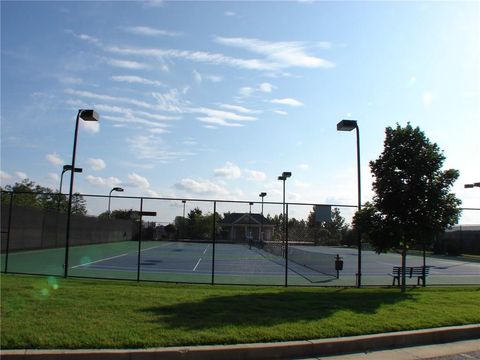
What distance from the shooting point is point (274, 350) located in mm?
6789

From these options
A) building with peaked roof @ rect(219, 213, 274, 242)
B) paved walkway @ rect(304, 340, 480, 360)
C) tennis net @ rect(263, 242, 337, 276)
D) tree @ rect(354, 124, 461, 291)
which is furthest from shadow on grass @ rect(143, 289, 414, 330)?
building with peaked roof @ rect(219, 213, 274, 242)

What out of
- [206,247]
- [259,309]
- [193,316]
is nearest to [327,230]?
[259,309]

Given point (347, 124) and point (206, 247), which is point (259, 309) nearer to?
point (347, 124)

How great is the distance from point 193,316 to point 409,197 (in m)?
8.62

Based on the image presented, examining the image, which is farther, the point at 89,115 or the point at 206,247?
the point at 206,247

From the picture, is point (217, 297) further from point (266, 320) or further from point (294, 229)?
point (294, 229)

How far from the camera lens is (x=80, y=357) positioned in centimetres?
604

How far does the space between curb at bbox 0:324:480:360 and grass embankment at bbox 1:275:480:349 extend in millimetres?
261

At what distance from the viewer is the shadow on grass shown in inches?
318

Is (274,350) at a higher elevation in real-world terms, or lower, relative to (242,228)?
lower

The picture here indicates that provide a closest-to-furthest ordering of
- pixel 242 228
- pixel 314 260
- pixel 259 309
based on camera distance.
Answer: pixel 259 309 < pixel 314 260 < pixel 242 228

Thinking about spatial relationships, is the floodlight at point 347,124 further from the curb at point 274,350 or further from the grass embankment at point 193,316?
the curb at point 274,350

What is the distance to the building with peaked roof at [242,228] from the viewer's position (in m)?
28.3

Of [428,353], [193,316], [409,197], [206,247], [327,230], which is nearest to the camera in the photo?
[428,353]
